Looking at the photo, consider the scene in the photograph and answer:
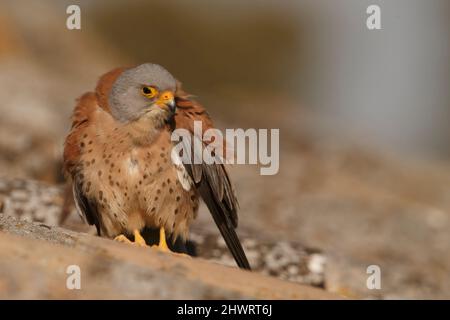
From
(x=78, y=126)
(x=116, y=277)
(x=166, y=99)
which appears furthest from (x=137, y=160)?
(x=116, y=277)

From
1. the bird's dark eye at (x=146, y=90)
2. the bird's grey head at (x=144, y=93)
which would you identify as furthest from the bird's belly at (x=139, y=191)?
the bird's dark eye at (x=146, y=90)

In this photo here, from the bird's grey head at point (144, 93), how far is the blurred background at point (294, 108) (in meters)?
2.02

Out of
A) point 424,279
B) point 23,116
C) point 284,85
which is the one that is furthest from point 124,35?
point 424,279

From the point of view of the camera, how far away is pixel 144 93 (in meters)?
5.89

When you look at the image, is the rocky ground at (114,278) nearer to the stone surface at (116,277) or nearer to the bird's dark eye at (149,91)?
the stone surface at (116,277)

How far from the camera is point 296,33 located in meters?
27.5

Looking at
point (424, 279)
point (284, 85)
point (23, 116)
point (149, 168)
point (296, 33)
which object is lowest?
point (424, 279)

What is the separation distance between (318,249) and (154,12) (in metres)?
18.4

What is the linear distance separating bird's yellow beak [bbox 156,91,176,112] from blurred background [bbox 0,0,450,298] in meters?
2.00

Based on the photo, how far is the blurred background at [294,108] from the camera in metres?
9.03

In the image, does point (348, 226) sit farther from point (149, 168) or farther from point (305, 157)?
point (149, 168)

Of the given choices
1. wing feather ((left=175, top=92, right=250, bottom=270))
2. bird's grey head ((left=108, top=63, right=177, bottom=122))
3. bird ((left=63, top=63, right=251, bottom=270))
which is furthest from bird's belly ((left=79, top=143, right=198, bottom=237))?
bird's grey head ((left=108, top=63, right=177, bottom=122))

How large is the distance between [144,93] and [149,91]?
4cm

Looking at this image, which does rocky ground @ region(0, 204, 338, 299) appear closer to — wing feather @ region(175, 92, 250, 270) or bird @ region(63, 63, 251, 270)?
bird @ region(63, 63, 251, 270)
